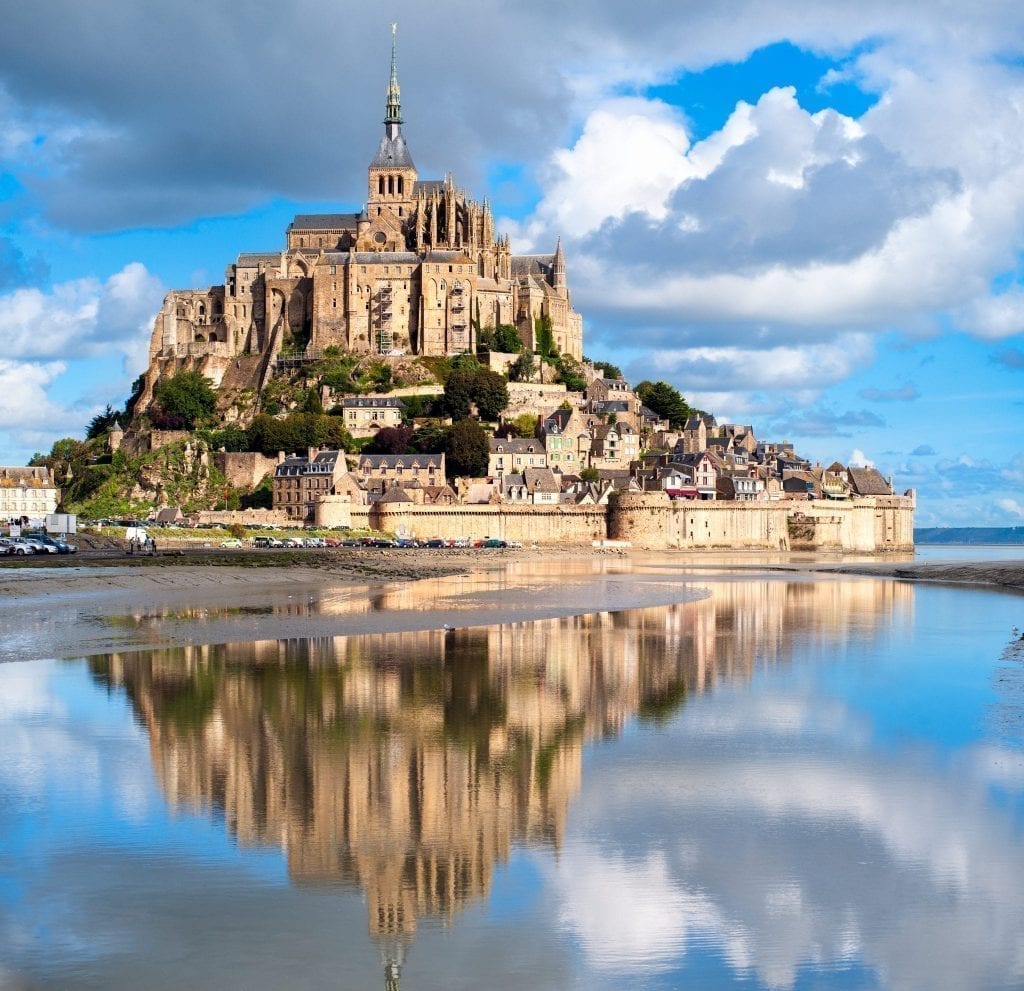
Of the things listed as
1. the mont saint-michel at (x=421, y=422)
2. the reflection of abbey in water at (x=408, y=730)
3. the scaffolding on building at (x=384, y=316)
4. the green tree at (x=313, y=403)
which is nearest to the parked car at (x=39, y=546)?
the mont saint-michel at (x=421, y=422)

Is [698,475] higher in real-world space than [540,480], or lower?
higher

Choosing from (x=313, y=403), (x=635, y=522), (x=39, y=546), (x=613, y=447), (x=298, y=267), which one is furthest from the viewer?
(x=298, y=267)

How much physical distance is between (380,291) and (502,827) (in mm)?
73215

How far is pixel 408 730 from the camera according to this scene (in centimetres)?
1619

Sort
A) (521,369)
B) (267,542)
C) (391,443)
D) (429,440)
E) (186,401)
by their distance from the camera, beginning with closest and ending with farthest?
1. (267,542)
2. (391,443)
3. (429,440)
4. (186,401)
5. (521,369)

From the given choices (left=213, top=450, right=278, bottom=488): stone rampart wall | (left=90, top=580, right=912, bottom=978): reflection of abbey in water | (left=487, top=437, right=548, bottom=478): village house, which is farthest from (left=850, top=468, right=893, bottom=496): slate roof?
(left=90, top=580, right=912, bottom=978): reflection of abbey in water

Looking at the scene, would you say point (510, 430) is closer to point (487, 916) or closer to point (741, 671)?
point (741, 671)

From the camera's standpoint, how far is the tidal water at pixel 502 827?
9.04m

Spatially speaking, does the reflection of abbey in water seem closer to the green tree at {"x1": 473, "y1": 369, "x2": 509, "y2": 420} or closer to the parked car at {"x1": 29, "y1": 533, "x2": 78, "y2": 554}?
the parked car at {"x1": 29, "y1": 533, "x2": 78, "y2": 554}

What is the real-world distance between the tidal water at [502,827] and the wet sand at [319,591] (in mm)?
4629

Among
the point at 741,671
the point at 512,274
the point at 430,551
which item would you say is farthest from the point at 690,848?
the point at 512,274

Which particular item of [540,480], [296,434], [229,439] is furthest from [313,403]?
[540,480]

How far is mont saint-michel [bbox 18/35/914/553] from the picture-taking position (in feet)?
238

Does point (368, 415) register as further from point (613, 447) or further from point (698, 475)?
point (698, 475)
